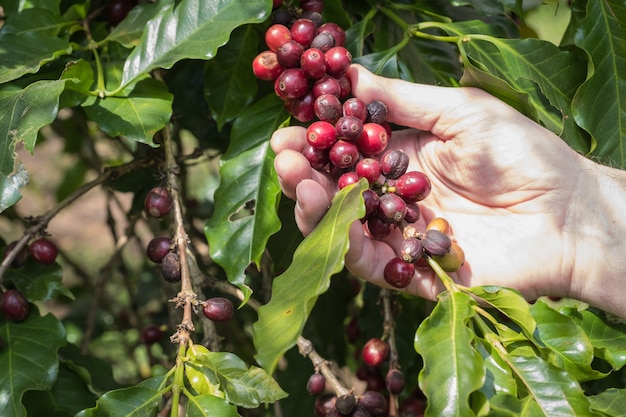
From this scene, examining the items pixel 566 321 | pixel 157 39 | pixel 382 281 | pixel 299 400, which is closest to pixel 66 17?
pixel 157 39

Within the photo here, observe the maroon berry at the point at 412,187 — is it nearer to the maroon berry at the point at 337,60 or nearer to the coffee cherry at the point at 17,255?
the maroon berry at the point at 337,60

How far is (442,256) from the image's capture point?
5.31 ft

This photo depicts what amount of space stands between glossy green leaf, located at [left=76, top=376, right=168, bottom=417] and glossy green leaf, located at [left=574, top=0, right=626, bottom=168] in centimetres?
129

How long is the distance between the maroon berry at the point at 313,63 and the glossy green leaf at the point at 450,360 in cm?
66

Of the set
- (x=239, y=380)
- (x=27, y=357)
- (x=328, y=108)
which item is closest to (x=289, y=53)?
(x=328, y=108)

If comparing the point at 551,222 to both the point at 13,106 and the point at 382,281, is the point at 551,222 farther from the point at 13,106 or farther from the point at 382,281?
the point at 13,106

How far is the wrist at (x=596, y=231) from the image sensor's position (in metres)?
1.85

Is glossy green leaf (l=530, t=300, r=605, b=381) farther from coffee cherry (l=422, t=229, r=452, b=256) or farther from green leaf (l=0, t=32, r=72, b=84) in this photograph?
green leaf (l=0, t=32, r=72, b=84)

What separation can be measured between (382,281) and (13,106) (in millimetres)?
1013

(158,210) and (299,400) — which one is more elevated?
(158,210)

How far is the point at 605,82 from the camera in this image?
186cm

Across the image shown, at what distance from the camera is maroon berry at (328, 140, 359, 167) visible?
65.5 inches

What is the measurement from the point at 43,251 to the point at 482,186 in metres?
1.26

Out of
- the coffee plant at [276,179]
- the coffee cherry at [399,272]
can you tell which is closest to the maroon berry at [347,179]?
the coffee plant at [276,179]
